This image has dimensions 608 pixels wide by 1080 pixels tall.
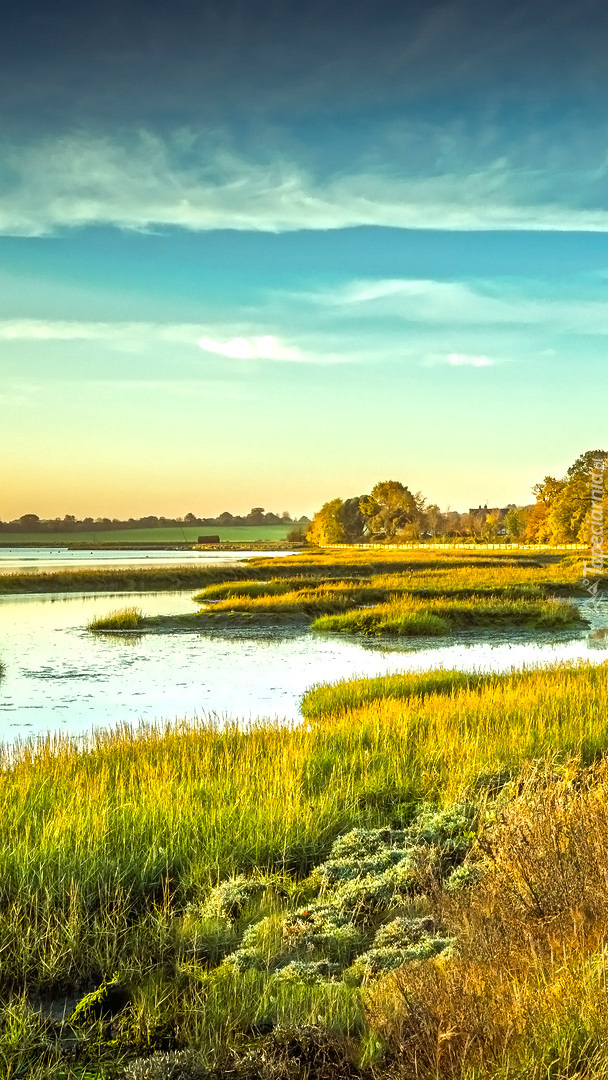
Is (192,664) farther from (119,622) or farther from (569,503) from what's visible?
(569,503)

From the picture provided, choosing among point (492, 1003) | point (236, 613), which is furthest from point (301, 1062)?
point (236, 613)

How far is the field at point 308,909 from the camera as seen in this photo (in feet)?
12.9

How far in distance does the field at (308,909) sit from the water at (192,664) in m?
3.85

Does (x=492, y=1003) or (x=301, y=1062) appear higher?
(x=492, y=1003)

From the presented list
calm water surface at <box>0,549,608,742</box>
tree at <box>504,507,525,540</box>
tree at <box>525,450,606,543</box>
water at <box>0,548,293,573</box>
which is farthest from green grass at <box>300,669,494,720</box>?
tree at <box>504,507,525,540</box>

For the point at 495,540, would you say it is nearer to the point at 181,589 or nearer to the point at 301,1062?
the point at 181,589

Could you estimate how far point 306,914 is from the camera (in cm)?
597

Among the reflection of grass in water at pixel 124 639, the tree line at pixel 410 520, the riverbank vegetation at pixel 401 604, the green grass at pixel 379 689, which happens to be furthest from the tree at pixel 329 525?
the green grass at pixel 379 689

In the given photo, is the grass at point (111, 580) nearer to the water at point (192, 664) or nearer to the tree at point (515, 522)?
the water at point (192, 664)

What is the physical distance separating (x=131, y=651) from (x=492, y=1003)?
21.9 metres

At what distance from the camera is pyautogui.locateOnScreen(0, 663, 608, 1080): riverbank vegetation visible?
394 cm

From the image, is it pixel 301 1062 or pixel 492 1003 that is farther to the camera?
pixel 301 1062

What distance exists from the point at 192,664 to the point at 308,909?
16.4m

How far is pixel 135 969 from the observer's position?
5223 millimetres
